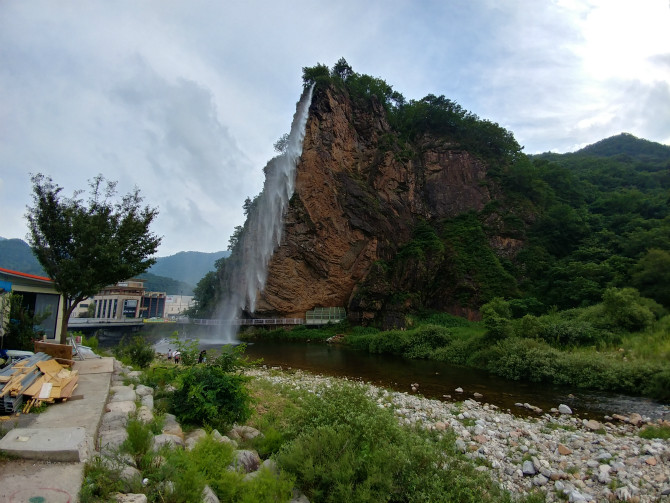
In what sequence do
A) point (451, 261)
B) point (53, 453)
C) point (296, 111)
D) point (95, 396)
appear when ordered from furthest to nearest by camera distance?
point (296, 111)
point (451, 261)
point (95, 396)
point (53, 453)

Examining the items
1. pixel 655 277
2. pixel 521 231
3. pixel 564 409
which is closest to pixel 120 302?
pixel 521 231

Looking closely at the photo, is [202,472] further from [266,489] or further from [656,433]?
[656,433]

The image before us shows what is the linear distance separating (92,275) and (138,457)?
8743 mm

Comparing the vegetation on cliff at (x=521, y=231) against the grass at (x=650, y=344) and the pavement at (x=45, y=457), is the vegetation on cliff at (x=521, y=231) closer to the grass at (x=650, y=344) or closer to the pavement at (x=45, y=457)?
the grass at (x=650, y=344)

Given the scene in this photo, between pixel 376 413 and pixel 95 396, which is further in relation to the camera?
pixel 95 396

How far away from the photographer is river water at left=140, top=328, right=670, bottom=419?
11.5m

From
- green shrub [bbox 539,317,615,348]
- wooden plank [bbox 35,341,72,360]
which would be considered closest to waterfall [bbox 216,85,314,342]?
green shrub [bbox 539,317,615,348]

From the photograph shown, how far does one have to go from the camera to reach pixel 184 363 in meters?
6.97

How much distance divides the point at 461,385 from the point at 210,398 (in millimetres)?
11983

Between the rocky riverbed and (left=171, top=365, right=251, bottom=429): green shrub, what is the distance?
175 inches

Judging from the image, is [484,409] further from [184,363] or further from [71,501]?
[71,501]

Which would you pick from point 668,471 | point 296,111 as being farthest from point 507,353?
point 296,111

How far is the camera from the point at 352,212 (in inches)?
1540

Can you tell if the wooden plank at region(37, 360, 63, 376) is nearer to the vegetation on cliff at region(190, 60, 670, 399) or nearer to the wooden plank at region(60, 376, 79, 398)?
the wooden plank at region(60, 376, 79, 398)
